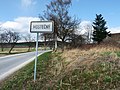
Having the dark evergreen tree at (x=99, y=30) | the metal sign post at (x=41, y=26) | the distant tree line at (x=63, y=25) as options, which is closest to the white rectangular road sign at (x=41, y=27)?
the metal sign post at (x=41, y=26)

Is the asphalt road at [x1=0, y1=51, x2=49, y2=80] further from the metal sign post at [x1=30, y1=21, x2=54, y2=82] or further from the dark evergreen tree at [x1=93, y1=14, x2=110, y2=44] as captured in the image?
the dark evergreen tree at [x1=93, y1=14, x2=110, y2=44]

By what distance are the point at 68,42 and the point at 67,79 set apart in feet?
136

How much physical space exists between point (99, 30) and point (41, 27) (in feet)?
214

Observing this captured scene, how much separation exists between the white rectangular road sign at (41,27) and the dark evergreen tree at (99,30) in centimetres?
6046

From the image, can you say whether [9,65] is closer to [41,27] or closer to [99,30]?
[41,27]

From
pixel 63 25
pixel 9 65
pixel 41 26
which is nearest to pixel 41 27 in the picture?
pixel 41 26

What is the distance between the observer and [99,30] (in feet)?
240

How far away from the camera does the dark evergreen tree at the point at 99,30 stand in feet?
232

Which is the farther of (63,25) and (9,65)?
(63,25)

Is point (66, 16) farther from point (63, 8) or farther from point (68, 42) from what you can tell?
point (68, 42)

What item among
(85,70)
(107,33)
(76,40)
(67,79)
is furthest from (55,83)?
(107,33)

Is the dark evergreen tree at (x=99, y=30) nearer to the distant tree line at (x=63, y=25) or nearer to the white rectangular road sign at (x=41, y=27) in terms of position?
the distant tree line at (x=63, y=25)

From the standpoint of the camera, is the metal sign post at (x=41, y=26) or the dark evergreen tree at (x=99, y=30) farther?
the dark evergreen tree at (x=99, y=30)

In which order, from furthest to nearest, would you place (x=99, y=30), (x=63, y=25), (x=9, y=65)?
(x=99, y=30), (x=63, y=25), (x=9, y=65)
